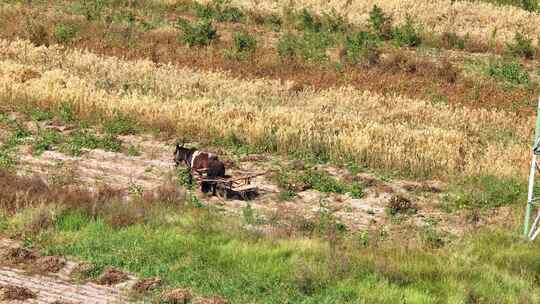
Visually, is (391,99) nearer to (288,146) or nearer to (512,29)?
(288,146)

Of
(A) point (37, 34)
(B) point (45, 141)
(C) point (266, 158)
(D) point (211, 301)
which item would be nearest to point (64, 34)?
(A) point (37, 34)

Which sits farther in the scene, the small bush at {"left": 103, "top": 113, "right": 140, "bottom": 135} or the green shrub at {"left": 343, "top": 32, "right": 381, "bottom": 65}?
the green shrub at {"left": 343, "top": 32, "right": 381, "bottom": 65}

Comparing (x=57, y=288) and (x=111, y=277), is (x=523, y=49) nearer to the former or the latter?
(x=111, y=277)

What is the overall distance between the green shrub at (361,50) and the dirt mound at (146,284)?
21258mm

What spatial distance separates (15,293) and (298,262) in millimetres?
4436

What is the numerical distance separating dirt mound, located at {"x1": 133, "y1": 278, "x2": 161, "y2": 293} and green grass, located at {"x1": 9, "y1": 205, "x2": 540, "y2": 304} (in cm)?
17

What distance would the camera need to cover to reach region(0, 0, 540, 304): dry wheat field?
12.6 m

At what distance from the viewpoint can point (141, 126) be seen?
852 inches

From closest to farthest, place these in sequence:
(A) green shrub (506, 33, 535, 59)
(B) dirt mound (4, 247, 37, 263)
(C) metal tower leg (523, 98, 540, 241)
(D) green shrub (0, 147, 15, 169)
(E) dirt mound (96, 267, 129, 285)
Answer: (E) dirt mound (96, 267, 129, 285) → (B) dirt mound (4, 247, 37, 263) → (C) metal tower leg (523, 98, 540, 241) → (D) green shrub (0, 147, 15, 169) → (A) green shrub (506, 33, 535, 59)

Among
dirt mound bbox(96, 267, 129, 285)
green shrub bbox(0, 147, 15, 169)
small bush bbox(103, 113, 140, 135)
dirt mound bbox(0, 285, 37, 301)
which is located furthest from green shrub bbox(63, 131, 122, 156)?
dirt mound bbox(0, 285, 37, 301)

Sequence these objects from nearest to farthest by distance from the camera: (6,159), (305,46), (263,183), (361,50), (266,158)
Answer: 1. (263,183)
2. (6,159)
3. (266,158)
4. (361,50)
5. (305,46)

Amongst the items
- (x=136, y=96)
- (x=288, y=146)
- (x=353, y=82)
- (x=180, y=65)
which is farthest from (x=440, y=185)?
(x=180, y=65)

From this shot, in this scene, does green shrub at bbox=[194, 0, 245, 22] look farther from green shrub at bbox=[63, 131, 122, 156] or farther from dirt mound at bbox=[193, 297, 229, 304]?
dirt mound at bbox=[193, 297, 229, 304]

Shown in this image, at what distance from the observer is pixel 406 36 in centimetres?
3569
